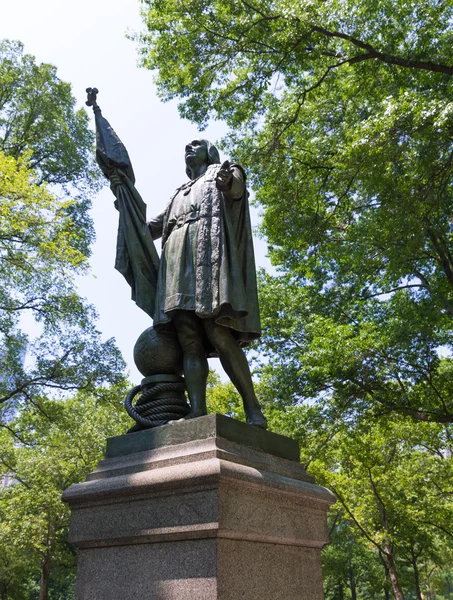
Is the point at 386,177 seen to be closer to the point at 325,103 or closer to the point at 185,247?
the point at 325,103

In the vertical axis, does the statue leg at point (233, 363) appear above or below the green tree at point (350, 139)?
below

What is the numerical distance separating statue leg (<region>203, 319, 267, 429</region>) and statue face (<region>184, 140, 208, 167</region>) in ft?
5.49

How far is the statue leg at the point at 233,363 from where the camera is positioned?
4.25 m

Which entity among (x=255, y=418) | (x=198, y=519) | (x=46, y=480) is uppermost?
(x=46, y=480)

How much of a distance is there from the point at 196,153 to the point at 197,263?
4.36 ft

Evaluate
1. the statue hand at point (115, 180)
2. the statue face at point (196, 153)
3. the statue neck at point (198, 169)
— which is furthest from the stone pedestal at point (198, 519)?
the statue face at point (196, 153)

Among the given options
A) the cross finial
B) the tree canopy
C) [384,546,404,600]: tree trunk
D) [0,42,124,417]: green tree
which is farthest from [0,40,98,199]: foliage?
[384,546,404,600]: tree trunk

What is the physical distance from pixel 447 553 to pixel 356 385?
2560cm

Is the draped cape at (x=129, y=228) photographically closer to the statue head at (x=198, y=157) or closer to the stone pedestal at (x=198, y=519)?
the statue head at (x=198, y=157)

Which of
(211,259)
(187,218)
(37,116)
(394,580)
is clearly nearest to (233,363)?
(211,259)

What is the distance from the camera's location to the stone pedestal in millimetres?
3152

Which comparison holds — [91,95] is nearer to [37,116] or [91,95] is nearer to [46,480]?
[37,116]

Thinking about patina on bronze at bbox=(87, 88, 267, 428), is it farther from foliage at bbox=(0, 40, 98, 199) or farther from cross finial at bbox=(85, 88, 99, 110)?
foliage at bbox=(0, 40, 98, 199)

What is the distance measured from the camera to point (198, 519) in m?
3.16
